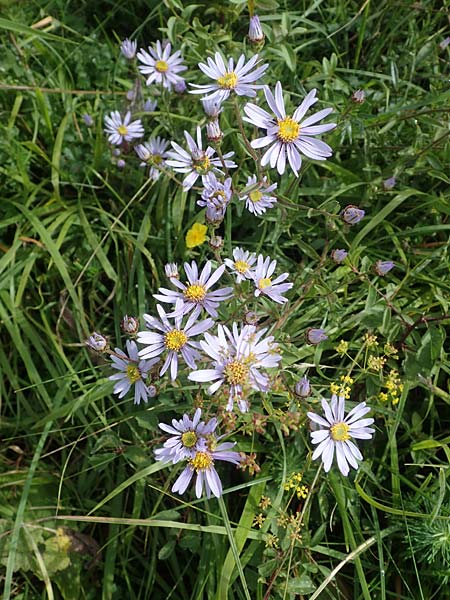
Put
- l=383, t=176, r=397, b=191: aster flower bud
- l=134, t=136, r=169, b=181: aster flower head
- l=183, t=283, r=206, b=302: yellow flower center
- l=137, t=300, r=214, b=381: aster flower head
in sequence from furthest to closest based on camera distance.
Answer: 1. l=134, t=136, r=169, b=181: aster flower head
2. l=383, t=176, r=397, b=191: aster flower bud
3. l=183, t=283, r=206, b=302: yellow flower center
4. l=137, t=300, r=214, b=381: aster flower head

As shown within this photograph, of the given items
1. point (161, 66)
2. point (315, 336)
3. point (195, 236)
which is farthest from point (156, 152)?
point (315, 336)

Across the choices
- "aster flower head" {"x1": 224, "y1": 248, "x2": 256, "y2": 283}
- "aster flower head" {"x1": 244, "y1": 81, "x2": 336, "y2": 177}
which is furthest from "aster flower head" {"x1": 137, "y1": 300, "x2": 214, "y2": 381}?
"aster flower head" {"x1": 244, "y1": 81, "x2": 336, "y2": 177}

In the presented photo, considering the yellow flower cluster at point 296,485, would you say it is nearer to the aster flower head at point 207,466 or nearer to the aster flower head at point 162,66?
the aster flower head at point 207,466

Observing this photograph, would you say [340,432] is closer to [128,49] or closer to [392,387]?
[392,387]

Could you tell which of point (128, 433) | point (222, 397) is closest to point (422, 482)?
point (222, 397)

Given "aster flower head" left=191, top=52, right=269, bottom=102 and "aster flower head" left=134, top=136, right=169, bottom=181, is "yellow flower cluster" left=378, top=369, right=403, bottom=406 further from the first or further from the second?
"aster flower head" left=134, top=136, right=169, bottom=181

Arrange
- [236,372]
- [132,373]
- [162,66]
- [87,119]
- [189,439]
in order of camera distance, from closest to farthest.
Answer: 1. [236,372]
2. [189,439]
3. [132,373]
4. [162,66]
5. [87,119]

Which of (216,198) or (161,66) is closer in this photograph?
(216,198)

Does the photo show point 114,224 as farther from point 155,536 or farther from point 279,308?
point 155,536
